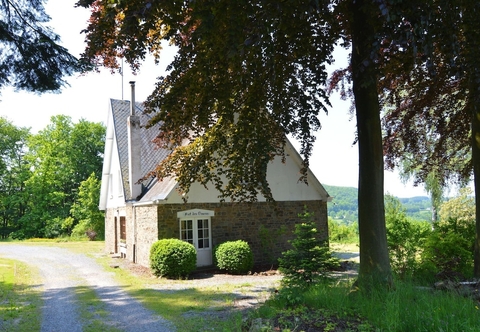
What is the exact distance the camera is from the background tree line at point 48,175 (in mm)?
41562

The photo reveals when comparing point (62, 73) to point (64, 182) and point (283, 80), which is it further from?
point (64, 182)

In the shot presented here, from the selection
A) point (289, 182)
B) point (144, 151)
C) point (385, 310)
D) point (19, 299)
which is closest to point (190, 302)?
point (19, 299)

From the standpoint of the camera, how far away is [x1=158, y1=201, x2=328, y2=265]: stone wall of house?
15.4 metres

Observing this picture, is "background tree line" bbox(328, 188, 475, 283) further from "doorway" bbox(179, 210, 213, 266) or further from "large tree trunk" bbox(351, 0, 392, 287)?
"doorway" bbox(179, 210, 213, 266)

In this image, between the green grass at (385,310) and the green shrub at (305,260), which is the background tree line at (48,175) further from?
the green grass at (385,310)

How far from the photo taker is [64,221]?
4003 cm

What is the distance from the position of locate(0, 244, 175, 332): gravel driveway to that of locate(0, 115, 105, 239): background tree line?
22150 millimetres

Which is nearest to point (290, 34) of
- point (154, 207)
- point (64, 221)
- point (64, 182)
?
point (154, 207)

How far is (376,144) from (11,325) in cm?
730

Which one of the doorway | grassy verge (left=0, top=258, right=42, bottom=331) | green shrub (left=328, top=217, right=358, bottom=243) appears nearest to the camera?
grassy verge (left=0, top=258, right=42, bottom=331)

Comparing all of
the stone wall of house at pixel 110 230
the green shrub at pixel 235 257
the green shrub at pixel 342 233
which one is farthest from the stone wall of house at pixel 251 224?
the green shrub at pixel 342 233

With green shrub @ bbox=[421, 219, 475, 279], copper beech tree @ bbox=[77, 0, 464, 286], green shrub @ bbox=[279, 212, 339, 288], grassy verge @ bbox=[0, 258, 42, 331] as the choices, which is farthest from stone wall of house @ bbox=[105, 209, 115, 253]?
green shrub @ bbox=[421, 219, 475, 279]

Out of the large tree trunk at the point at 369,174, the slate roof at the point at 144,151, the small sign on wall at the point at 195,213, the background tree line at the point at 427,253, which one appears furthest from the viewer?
the slate roof at the point at 144,151

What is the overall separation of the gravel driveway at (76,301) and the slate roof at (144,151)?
336 cm
